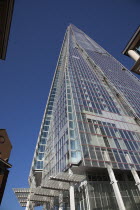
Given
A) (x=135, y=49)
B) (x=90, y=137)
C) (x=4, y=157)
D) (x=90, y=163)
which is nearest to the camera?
(x=4, y=157)

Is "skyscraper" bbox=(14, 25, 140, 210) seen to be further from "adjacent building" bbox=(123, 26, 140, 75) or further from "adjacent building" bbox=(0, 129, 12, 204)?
"adjacent building" bbox=(123, 26, 140, 75)

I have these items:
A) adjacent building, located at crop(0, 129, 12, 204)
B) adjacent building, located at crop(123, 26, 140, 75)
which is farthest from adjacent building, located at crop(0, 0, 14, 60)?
adjacent building, located at crop(123, 26, 140, 75)

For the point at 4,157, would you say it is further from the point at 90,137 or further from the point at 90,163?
the point at 90,137

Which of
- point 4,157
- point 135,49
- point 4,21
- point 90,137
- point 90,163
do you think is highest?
point 135,49

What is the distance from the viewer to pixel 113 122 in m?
37.4

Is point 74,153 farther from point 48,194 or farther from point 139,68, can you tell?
point 139,68

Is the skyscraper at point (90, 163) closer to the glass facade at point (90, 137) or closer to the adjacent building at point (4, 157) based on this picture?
the glass facade at point (90, 137)

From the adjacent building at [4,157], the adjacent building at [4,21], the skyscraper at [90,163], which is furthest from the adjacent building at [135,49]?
the skyscraper at [90,163]

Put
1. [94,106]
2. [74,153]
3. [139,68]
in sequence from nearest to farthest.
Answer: [139,68]
[74,153]
[94,106]

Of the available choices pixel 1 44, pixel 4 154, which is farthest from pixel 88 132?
pixel 1 44

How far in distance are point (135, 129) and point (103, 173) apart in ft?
60.2

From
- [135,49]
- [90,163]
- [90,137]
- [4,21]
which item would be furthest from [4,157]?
[90,137]

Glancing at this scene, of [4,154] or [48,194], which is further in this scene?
[48,194]

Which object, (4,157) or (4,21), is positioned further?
(4,21)
